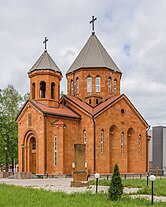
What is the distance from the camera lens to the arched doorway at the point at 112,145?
1203 inches

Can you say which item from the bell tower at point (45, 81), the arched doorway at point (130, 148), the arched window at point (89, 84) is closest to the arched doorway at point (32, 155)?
the bell tower at point (45, 81)

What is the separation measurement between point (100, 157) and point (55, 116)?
5.30m

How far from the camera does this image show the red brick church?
27906mm

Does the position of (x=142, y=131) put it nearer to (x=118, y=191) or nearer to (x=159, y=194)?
(x=159, y=194)

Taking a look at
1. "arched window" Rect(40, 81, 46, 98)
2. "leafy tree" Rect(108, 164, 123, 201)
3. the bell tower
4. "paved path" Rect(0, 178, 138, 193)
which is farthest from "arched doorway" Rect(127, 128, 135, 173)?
"leafy tree" Rect(108, 164, 123, 201)

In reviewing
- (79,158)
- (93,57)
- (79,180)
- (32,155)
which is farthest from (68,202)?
(93,57)

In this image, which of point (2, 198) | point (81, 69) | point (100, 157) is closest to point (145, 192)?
point (2, 198)

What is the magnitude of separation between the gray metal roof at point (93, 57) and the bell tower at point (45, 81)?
354cm

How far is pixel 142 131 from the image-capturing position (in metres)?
34.2

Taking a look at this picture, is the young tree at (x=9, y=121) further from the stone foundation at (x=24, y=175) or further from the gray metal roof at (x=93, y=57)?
the stone foundation at (x=24, y=175)

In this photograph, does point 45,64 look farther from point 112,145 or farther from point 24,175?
point 24,175

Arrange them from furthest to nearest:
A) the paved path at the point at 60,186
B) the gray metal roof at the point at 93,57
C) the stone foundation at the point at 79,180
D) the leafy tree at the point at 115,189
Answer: the gray metal roof at the point at 93,57 < the stone foundation at the point at 79,180 < the paved path at the point at 60,186 < the leafy tree at the point at 115,189

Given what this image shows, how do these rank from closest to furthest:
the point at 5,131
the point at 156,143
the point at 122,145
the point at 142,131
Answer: the point at 122,145 < the point at 142,131 < the point at 5,131 < the point at 156,143

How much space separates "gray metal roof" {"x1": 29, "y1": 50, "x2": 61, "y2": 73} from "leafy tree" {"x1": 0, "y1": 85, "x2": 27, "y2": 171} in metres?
9.87
